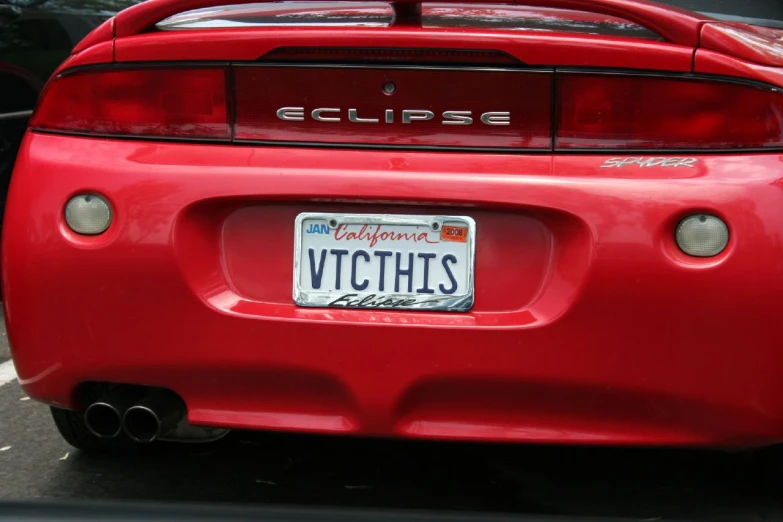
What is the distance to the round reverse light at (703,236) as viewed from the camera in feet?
7.52

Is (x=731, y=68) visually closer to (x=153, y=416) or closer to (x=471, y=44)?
(x=471, y=44)

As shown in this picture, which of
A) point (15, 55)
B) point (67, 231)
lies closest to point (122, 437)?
point (67, 231)

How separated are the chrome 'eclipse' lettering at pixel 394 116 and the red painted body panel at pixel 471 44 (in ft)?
0.42

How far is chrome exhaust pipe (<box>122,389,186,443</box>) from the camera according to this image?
101 inches

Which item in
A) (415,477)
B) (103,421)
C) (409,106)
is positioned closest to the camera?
(409,106)

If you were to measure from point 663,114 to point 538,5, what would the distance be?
336 mm

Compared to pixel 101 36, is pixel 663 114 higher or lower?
lower

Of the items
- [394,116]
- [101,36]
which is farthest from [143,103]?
[394,116]

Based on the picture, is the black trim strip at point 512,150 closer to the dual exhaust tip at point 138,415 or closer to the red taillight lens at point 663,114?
the red taillight lens at point 663,114

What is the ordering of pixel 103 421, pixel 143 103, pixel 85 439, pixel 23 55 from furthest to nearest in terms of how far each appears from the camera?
Result: 1. pixel 23 55
2. pixel 85 439
3. pixel 103 421
4. pixel 143 103

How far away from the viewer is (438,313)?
2.36 meters

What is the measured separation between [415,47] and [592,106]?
1.25 ft

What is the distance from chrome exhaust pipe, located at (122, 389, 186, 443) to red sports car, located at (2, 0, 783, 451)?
0.38 feet

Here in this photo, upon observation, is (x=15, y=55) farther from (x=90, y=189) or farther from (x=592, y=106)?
(x=592, y=106)
